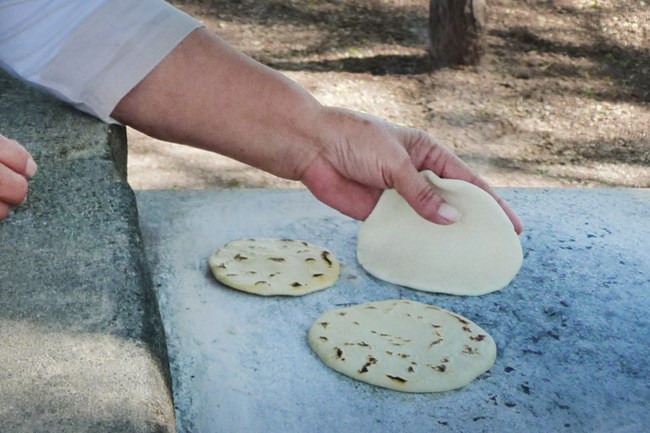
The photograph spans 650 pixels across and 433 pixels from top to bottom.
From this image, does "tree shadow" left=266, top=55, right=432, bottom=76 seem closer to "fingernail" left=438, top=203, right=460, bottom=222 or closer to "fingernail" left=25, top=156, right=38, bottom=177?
"fingernail" left=438, top=203, right=460, bottom=222

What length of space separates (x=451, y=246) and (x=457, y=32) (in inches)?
124

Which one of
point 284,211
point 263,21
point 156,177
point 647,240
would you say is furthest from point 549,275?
point 263,21

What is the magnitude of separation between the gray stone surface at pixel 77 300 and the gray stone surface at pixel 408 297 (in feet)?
0.60

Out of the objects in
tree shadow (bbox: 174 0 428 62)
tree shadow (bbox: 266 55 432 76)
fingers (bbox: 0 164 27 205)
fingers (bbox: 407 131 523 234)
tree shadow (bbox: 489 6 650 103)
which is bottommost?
tree shadow (bbox: 266 55 432 76)

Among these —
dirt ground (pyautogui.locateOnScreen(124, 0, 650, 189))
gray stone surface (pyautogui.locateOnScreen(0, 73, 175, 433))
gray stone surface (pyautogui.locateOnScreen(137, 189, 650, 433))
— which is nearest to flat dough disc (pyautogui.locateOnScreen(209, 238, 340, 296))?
gray stone surface (pyautogui.locateOnScreen(137, 189, 650, 433))

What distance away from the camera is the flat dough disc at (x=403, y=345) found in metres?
1.66

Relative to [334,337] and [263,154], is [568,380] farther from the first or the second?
[263,154]

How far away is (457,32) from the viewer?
4918 millimetres

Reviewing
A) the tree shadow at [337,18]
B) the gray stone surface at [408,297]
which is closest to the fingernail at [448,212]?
the gray stone surface at [408,297]

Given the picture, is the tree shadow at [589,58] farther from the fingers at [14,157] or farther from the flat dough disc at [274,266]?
the fingers at [14,157]

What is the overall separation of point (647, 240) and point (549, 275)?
0.32 meters

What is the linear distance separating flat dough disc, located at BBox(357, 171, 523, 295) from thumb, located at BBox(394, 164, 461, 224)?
0.09 ft

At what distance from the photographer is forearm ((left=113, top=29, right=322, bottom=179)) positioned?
1.98 meters

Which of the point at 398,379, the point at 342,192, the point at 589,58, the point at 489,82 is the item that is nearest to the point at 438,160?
the point at 342,192
